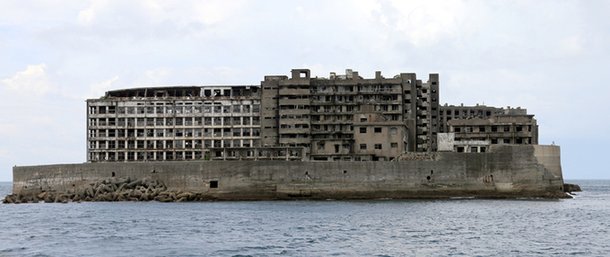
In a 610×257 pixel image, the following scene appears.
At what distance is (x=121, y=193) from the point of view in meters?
95.7

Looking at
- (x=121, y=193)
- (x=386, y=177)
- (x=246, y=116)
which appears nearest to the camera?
(x=386, y=177)

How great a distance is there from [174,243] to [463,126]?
62.6 metres

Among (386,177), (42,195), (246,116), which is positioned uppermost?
(246,116)

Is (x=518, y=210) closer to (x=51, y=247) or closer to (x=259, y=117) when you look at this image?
(x=51, y=247)

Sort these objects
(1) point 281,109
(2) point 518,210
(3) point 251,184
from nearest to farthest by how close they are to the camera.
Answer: (2) point 518,210 → (3) point 251,184 → (1) point 281,109

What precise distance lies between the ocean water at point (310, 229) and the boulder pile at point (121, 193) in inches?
314

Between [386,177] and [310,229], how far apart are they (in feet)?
117

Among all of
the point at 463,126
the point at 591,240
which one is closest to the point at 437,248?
the point at 591,240

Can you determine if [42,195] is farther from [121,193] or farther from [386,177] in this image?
[386,177]

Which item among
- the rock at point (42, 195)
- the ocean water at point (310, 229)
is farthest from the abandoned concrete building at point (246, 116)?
the ocean water at point (310, 229)

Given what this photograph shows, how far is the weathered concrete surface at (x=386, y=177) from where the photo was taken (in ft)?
307

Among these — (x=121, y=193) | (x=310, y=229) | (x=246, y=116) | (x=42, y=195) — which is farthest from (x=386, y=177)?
(x=246, y=116)

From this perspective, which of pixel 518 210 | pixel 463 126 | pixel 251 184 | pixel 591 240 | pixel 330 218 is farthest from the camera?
pixel 463 126

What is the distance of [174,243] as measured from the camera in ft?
165
